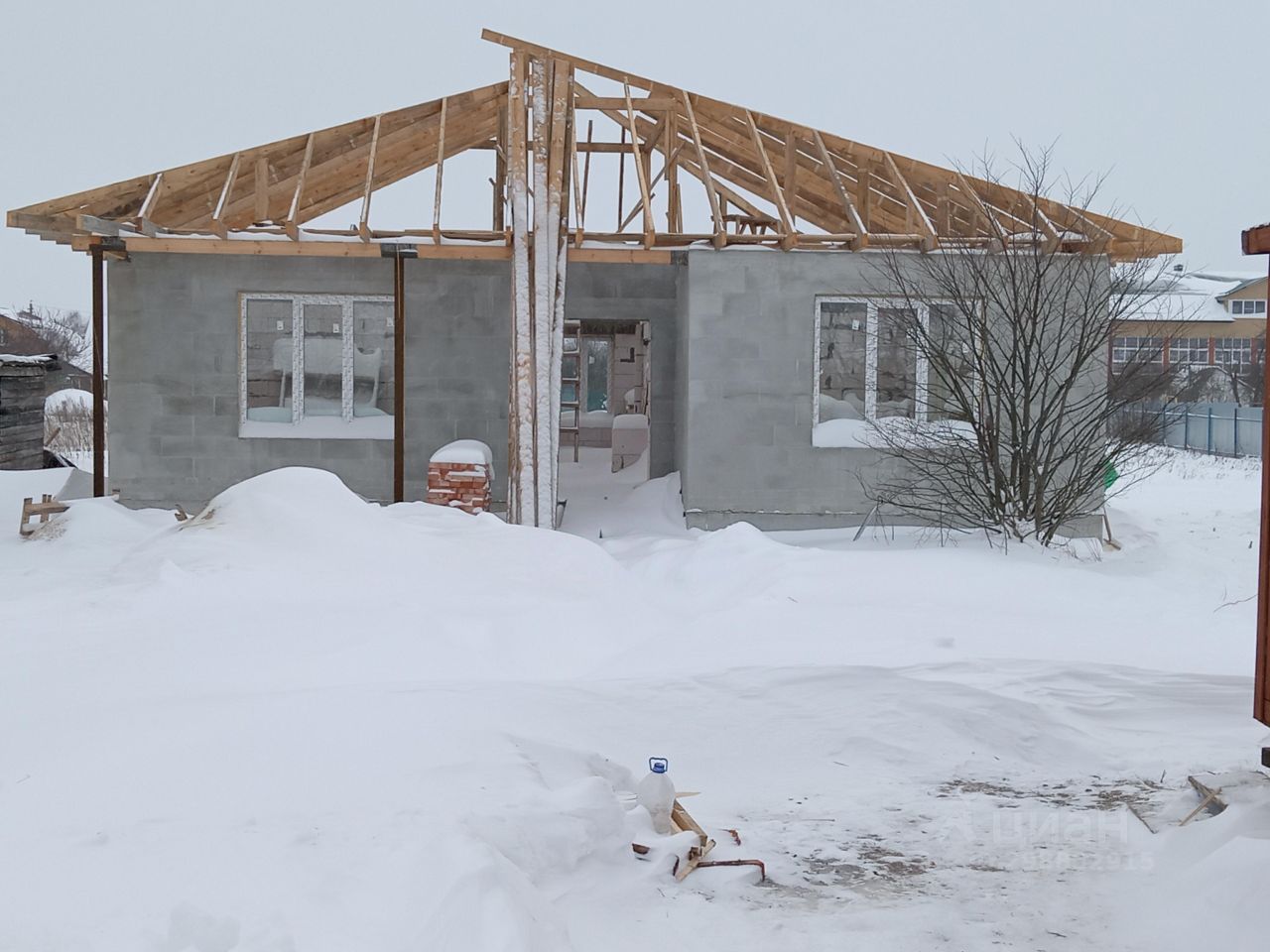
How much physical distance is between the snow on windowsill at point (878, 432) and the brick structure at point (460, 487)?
3636 millimetres

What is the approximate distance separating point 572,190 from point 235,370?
4.43 m

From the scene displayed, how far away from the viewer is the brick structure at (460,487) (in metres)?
12.4

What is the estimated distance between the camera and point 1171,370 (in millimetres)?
12305

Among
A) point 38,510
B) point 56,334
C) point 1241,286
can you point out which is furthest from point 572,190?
point 56,334

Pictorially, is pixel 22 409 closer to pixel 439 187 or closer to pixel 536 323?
pixel 439 187

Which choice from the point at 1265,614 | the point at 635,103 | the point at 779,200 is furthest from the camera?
the point at 635,103

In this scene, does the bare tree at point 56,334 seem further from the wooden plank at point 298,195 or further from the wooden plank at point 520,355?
the wooden plank at point 520,355

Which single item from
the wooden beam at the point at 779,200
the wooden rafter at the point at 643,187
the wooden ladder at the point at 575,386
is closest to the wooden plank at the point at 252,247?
the wooden rafter at the point at 643,187

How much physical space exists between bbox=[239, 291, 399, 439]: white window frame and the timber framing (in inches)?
31.8

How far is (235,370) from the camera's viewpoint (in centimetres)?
1382

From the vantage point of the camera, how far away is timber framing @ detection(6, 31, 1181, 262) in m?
12.4

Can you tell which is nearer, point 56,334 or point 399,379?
point 399,379

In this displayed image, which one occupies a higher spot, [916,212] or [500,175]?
[500,175]

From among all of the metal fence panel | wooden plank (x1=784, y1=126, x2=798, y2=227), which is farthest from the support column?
the metal fence panel
